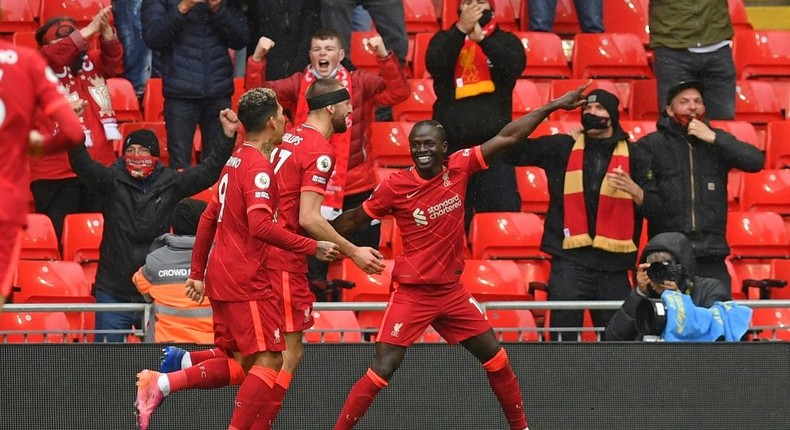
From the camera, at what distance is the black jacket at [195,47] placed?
1216 centimetres

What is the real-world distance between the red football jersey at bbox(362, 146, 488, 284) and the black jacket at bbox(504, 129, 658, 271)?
1865mm

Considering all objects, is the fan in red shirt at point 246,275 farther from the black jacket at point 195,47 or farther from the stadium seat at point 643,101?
the stadium seat at point 643,101

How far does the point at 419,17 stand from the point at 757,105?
3.26 m

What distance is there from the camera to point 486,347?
30.5 ft

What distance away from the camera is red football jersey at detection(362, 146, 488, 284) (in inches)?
366

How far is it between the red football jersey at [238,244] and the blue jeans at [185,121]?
138 inches

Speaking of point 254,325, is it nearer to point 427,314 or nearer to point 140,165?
point 427,314

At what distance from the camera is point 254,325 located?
8.65 meters

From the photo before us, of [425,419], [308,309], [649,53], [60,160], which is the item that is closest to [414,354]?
[425,419]

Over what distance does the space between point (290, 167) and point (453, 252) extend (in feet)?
3.63

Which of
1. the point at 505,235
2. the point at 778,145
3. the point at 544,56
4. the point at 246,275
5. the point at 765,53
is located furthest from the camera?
the point at 765,53

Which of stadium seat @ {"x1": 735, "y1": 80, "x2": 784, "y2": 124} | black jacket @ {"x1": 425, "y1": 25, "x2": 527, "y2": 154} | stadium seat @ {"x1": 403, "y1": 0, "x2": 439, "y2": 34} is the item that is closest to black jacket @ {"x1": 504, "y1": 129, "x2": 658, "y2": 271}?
black jacket @ {"x1": 425, "y1": 25, "x2": 527, "y2": 154}

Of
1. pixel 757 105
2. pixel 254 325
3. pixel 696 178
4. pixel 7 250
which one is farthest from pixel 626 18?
pixel 7 250

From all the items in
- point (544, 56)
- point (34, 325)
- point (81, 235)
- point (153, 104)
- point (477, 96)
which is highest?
point (477, 96)
